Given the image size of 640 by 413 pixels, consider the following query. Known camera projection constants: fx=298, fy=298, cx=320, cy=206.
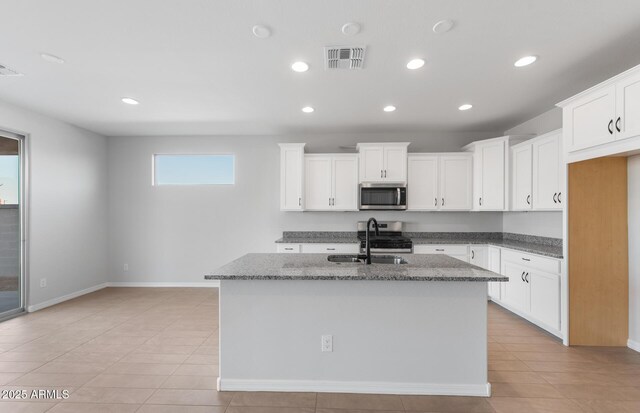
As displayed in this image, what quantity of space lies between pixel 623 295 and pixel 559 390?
4.87 ft

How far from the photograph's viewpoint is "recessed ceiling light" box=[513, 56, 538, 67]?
8.55ft

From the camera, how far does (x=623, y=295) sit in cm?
298

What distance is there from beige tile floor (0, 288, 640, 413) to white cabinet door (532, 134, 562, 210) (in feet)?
4.96

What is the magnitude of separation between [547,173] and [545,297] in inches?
57.1

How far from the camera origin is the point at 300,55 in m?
2.56

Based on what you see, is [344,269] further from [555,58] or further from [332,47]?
[555,58]

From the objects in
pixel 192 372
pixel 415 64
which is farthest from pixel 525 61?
pixel 192 372

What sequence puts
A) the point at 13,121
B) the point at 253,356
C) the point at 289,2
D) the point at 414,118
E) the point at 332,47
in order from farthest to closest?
the point at 414,118
the point at 13,121
the point at 332,47
the point at 253,356
the point at 289,2

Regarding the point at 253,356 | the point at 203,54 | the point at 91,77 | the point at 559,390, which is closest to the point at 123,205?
the point at 91,77

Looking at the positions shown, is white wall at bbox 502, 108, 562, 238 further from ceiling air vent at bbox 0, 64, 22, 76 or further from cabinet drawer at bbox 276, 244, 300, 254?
ceiling air vent at bbox 0, 64, 22, 76

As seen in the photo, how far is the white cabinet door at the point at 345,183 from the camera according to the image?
15.9ft

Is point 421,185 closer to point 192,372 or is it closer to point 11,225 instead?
point 192,372

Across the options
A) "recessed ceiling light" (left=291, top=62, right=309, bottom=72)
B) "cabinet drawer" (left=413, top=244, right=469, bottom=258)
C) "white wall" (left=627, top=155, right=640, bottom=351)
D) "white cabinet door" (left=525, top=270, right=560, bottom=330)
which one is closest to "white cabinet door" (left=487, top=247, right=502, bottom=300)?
"cabinet drawer" (left=413, top=244, right=469, bottom=258)

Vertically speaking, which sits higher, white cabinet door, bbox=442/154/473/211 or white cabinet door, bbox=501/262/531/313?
white cabinet door, bbox=442/154/473/211
